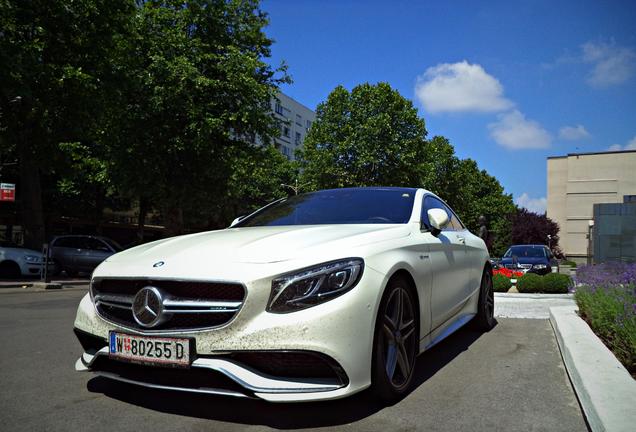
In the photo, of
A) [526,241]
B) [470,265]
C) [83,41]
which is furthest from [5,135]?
[526,241]

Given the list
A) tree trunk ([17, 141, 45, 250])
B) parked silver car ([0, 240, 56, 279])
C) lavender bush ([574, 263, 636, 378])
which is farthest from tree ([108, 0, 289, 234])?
lavender bush ([574, 263, 636, 378])

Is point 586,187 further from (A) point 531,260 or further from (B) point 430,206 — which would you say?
(B) point 430,206

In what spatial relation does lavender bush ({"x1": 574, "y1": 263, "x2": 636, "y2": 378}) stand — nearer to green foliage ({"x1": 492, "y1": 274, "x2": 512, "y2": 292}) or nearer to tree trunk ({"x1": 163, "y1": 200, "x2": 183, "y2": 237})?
green foliage ({"x1": 492, "y1": 274, "x2": 512, "y2": 292})

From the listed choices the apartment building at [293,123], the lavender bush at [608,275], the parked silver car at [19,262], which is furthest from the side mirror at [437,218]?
the apartment building at [293,123]

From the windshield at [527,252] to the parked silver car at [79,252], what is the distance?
1434cm

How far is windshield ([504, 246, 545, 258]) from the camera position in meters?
17.1

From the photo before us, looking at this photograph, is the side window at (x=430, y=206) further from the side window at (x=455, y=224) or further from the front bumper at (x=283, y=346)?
the front bumper at (x=283, y=346)

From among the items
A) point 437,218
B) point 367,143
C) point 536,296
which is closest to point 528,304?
point 536,296

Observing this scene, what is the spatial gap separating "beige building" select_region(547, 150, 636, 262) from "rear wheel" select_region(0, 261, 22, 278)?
220 feet

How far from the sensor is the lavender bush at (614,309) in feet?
13.4

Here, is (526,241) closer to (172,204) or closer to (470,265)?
(172,204)

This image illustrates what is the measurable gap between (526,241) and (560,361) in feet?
204

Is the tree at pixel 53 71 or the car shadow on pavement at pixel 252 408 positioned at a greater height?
the tree at pixel 53 71

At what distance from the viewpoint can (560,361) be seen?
4.68m
